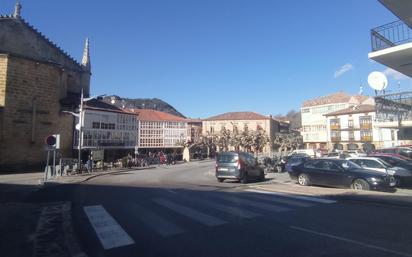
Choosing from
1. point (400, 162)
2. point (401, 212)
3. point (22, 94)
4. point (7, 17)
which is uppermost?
point (7, 17)

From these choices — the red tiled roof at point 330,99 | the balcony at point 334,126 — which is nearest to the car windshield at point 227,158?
the balcony at point 334,126

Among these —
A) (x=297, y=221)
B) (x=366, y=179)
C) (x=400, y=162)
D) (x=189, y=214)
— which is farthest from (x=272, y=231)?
(x=400, y=162)

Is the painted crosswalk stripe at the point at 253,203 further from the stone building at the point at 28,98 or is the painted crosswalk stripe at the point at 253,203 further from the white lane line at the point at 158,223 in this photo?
the stone building at the point at 28,98

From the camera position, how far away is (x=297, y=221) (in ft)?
27.5

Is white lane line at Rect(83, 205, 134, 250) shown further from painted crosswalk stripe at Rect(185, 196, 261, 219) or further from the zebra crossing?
painted crosswalk stripe at Rect(185, 196, 261, 219)

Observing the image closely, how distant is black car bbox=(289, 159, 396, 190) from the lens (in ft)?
48.2

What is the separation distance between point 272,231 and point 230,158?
40.7 feet

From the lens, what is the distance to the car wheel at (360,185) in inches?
586

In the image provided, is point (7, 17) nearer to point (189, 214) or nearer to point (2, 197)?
point (2, 197)

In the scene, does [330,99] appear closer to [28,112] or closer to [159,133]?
[159,133]

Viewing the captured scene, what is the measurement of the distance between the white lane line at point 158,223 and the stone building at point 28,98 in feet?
83.8

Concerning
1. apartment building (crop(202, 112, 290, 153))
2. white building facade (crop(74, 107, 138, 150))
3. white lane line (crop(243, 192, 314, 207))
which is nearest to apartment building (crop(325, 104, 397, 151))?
apartment building (crop(202, 112, 290, 153))

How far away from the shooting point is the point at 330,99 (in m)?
89.0

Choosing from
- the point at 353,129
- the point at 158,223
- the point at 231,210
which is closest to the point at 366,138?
the point at 353,129
